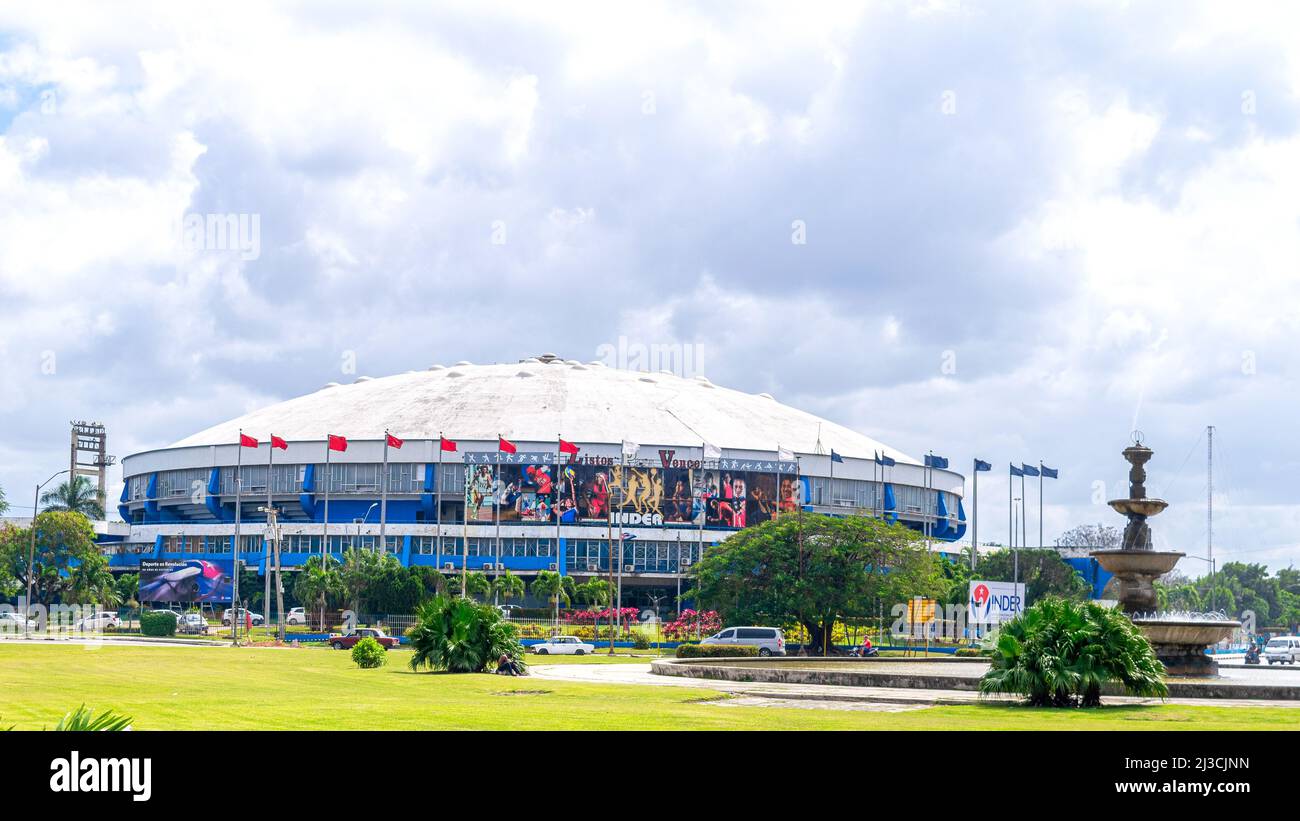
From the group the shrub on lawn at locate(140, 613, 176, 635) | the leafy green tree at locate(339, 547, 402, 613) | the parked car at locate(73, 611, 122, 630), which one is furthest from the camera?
the leafy green tree at locate(339, 547, 402, 613)

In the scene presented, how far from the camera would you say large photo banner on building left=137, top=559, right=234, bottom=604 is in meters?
117

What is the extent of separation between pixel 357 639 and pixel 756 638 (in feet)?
69.9

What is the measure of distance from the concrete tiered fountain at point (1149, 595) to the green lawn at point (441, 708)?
30.7 ft

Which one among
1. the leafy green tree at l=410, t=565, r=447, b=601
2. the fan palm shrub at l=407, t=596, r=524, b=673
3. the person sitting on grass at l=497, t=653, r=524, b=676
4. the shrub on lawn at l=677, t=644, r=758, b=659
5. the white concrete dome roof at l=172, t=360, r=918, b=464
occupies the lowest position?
the shrub on lawn at l=677, t=644, r=758, b=659

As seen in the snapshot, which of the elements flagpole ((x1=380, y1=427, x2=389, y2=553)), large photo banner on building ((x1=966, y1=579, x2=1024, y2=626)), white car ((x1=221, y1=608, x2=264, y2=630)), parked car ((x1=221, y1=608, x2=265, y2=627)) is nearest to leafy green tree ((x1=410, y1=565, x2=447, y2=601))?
white car ((x1=221, y1=608, x2=264, y2=630))

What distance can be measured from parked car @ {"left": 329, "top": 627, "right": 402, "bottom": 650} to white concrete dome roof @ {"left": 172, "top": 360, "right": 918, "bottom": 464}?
53.3 metres

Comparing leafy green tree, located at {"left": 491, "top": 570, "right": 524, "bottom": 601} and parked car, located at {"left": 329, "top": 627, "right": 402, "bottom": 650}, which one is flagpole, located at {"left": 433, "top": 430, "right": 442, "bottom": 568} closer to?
leafy green tree, located at {"left": 491, "top": 570, "right": 524, "bottom": 601}

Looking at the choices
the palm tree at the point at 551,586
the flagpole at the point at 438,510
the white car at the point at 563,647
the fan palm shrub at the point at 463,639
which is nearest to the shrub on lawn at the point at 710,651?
the white car at the point at 563,647

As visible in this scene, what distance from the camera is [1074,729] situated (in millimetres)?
24562

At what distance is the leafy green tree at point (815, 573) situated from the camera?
7844 centimetres

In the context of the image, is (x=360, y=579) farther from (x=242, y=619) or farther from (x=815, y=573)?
(x=815, y=573)
